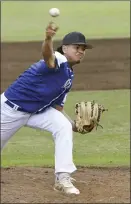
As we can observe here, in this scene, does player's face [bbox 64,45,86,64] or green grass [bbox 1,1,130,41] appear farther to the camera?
green grass [bbox 1,1,130,41]

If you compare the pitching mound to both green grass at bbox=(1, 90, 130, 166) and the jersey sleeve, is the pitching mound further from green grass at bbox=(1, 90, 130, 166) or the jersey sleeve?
the jersey sleeve

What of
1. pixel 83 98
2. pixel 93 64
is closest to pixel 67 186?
pixel 83 98

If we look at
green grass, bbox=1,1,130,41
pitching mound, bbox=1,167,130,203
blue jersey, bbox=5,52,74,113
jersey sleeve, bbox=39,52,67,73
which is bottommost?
green grass, bbox=1,1,130,41

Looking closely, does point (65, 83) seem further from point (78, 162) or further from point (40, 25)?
point (40, 25)

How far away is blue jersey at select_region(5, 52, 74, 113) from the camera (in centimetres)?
573

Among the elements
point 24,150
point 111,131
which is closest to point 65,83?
point 24,150

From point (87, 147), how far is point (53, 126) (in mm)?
2725

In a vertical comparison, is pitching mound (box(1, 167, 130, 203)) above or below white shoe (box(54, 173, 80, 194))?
below

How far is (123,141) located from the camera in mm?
8805

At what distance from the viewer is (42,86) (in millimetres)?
5777

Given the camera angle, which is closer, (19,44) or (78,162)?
(78,162)

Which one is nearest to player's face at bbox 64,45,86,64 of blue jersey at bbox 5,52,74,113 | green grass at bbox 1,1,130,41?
blue jersey at bbox 5,52,74,113

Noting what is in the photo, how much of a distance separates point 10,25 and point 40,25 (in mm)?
1080

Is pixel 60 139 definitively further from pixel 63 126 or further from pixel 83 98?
pixel 83 98
